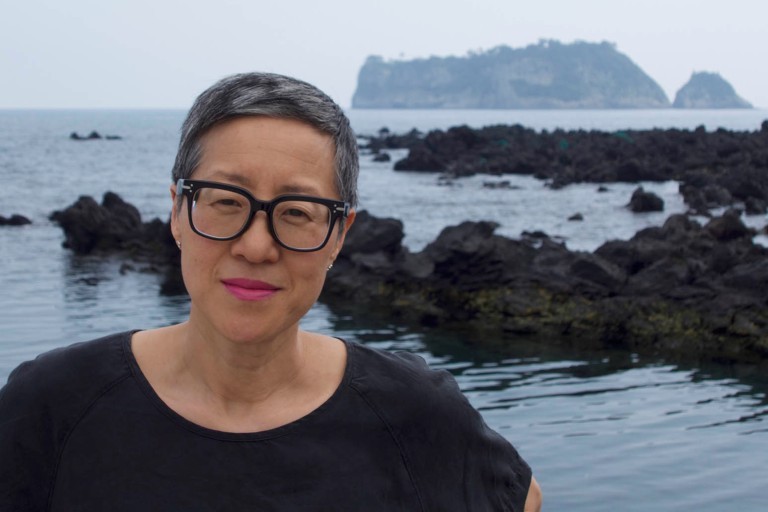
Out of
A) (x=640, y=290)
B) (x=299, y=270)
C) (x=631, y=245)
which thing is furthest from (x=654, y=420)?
(x=299, y=270)

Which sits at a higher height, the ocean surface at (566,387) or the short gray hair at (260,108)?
the short gray hair at (260,108)

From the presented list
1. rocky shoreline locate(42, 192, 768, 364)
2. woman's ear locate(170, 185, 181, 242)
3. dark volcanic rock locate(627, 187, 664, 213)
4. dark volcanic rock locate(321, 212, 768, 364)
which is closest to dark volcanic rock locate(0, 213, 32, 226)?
rocky shoreline locate(42, 192, 768, 364)

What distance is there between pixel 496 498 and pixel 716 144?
156ft

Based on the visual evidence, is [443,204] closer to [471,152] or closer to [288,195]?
[471,152]

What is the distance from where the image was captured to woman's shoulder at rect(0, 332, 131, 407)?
187 cm

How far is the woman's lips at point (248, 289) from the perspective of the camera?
187 centimetres

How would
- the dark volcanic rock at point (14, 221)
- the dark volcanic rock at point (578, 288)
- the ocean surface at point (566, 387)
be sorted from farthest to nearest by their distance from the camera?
1. the dark volcanic rock at point (14, 221)
2. the dark volcanic rock at point (578, 288)
3. the ocean surface at point (566, 387)

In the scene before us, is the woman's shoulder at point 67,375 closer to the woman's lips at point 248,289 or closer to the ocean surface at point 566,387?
the woman's lips at point 248,289

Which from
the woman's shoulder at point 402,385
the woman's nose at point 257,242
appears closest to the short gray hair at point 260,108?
the woman's nose at point 257,242

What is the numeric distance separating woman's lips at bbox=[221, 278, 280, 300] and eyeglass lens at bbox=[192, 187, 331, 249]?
8 centimetres

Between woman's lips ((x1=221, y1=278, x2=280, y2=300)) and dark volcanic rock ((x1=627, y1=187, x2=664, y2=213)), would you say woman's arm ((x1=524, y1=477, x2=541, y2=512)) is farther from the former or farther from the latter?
dark volcanic rock ((x1=627, y1=187, x2=664, y2=213))

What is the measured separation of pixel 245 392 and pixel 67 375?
307mm

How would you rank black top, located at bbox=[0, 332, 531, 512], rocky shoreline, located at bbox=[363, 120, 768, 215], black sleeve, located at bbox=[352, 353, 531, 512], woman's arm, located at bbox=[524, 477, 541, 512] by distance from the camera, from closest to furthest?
black top, located at bbox=[0, 332, 531, 512], black sleeve, located at bbox=[352, 353, 531, 512], woman's arm, located at bbox=[524, 477, 541, 512], rocky shoreline, located at bbox=[363, 120, 768, 215]

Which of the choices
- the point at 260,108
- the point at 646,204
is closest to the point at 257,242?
the point at 260,108
